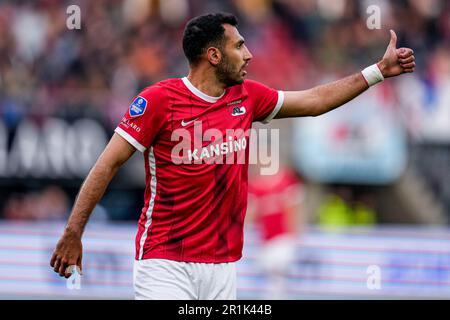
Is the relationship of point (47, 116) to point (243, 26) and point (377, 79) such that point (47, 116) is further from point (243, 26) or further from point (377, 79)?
point (377, 79)

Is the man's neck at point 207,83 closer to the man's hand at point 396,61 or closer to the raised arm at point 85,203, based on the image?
the raised arm at point 85,203

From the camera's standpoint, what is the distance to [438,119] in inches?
632

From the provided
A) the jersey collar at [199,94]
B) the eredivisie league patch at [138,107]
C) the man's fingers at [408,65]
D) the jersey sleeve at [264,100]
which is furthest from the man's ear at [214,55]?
the man's fingers at [408,65]

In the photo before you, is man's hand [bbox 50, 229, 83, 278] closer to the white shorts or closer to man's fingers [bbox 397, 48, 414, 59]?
the white shorts

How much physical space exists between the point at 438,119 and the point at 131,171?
471cm

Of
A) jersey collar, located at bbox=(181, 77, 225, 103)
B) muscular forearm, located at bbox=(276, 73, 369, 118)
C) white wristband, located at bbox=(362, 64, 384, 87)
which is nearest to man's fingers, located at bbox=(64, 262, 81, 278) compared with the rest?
jersey collar, located at bbox=(181, 77, 225, 103)

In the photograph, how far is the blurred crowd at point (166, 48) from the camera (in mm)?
16094

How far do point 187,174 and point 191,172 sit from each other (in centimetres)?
3

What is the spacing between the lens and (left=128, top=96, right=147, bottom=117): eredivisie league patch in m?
6.62

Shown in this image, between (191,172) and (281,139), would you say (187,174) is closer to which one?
(191,172)

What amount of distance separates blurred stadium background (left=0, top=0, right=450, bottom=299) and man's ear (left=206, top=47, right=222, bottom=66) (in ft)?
20.5

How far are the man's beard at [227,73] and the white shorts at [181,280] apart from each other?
120 cm

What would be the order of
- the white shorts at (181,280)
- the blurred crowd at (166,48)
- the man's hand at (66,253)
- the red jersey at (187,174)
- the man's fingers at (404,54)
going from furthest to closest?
the blurred crowd at (166,48), the man's fingers at (404,54), the red jersey at (187,174), the white shorts at (181,280), the man's hand at (66,253)

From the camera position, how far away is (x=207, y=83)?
22.7ft
